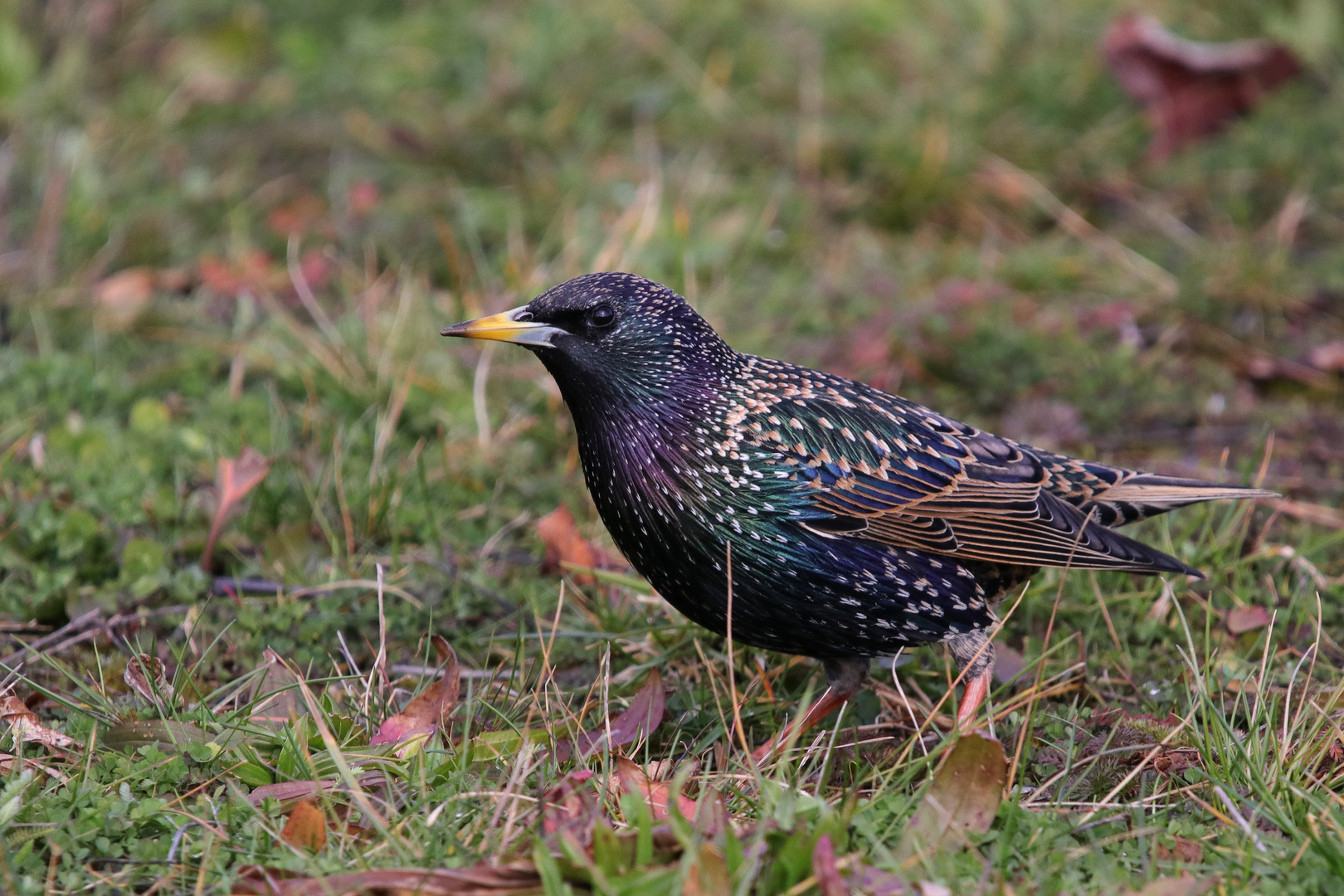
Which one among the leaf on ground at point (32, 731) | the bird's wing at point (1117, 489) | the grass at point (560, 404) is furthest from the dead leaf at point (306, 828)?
the bird's wing at point (1117, 489)

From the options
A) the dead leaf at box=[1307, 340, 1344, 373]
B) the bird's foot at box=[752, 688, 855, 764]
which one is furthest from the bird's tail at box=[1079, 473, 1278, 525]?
the dead leaf at box=[1307, 340, 1344, 373]

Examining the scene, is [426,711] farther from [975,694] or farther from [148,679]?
[975,694]

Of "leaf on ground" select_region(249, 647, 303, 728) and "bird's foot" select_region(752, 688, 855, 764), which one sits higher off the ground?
"leaf on ground" select_region(249, 647, 303, 728)

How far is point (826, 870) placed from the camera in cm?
252

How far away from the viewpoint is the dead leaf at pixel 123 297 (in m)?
5.48

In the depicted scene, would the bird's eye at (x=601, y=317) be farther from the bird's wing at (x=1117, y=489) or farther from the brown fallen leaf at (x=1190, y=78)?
the brown fallen leaf at (x=1190, y=78)

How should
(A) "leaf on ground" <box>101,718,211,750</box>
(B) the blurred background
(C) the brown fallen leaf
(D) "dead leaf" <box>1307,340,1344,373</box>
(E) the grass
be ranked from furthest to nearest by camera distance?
(C) the brown fallen leaf → (D) "dead leaf" <box>1307,340,1344,373</box> → (B) the blurred background → (A) "leaf on ground" <box>101,718,211,750</box> → (E) the grass

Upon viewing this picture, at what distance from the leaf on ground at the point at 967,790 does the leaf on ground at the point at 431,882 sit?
800mm

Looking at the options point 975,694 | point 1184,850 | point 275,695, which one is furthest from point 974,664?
point 275,695

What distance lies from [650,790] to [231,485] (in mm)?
1855

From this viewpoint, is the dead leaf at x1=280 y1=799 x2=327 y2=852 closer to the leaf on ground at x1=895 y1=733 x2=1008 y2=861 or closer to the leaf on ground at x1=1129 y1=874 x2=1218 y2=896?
the leaf on ground at x1=895 y1=733 x2=1008 y2=861

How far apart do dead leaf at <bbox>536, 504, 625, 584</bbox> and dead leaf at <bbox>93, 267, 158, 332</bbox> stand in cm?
223

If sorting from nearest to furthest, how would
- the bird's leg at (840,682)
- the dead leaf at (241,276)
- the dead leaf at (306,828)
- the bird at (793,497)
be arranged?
the dead leaf at (306,828) → the bird at (793,497) → the bird's leg at (840,682) → the dead leaf at (241,276)

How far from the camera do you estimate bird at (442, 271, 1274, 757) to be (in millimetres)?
3355
